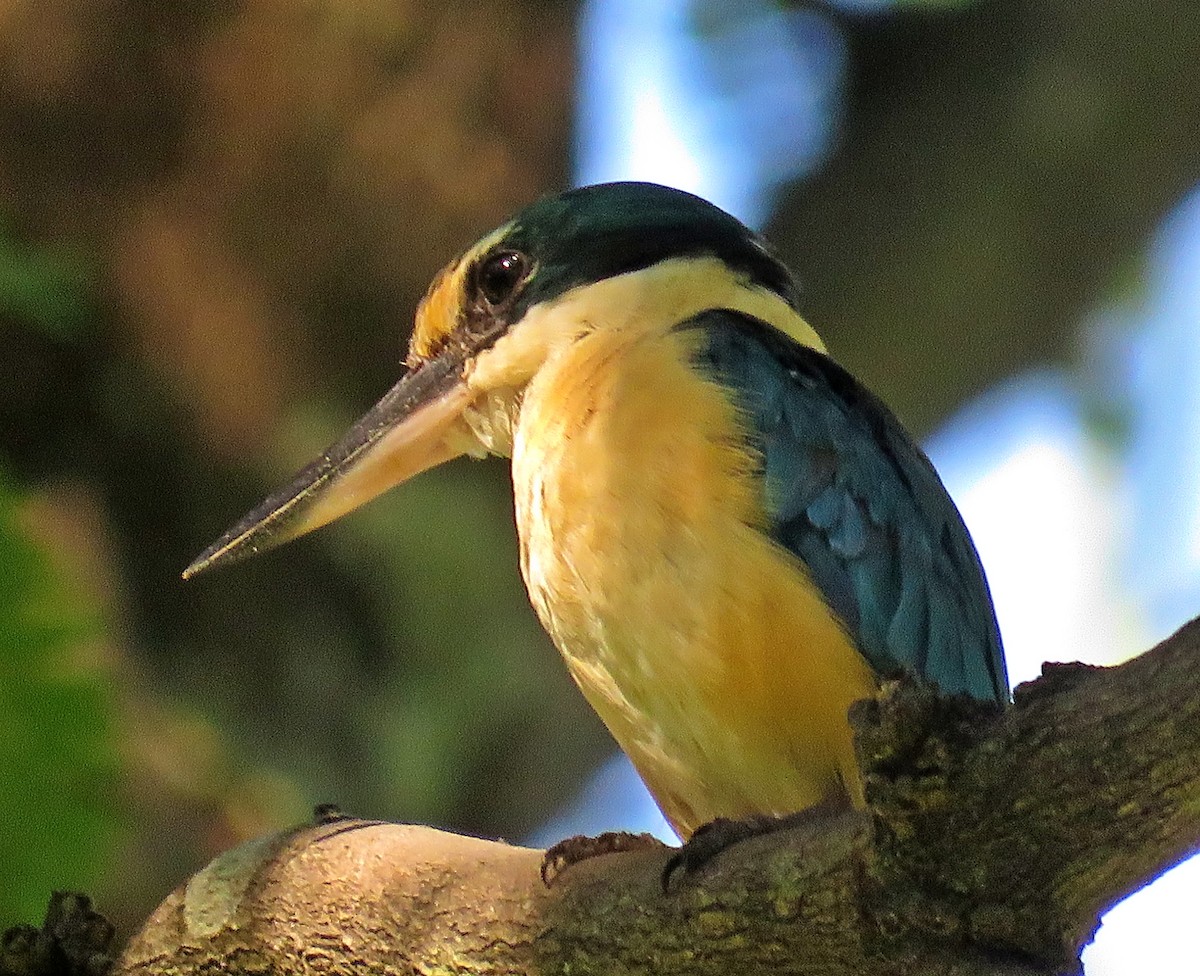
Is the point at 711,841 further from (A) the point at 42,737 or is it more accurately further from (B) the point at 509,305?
(B) the point at 509,305

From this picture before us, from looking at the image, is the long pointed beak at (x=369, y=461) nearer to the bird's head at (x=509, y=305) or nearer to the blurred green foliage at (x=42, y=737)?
the bird's head at (x=509, y=305)

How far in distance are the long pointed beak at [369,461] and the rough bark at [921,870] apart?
3.71 ft

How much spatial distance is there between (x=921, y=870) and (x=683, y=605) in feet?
2.63

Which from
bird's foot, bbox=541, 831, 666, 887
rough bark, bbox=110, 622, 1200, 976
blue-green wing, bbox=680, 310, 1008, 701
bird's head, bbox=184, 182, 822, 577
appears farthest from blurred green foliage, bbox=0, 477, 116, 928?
blue-green wing, bbox=680, 310, 1008, 701

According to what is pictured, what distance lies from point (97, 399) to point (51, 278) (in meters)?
0.37

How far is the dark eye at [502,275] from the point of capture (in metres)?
3.05

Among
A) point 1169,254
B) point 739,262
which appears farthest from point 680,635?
point 1169,254

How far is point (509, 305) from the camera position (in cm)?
302

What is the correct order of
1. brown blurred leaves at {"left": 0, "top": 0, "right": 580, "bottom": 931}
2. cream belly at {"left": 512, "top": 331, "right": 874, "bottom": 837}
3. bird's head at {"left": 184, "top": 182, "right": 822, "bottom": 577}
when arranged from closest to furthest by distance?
cream belly at {"left": 512, "top": 331, "right": 874, "bottom": 837} < bird's head at {"left": 184, "top": 182, "right": 822, "bottom": 577} < brown blurred leaves at {"left": 0, "top": 0, "right": 580, "bottom": 931}

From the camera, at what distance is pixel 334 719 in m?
3.76

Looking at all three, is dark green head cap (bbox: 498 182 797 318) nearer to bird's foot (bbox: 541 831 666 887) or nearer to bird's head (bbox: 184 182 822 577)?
bird's head (bbox: 184 182 822 577)

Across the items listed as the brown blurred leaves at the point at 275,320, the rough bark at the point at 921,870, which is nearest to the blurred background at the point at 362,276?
the brown blurred leaves at the point at 275,320

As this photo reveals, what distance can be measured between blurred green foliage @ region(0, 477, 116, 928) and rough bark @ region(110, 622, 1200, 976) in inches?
28.0

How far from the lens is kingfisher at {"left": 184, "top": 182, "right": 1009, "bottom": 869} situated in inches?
89.1
